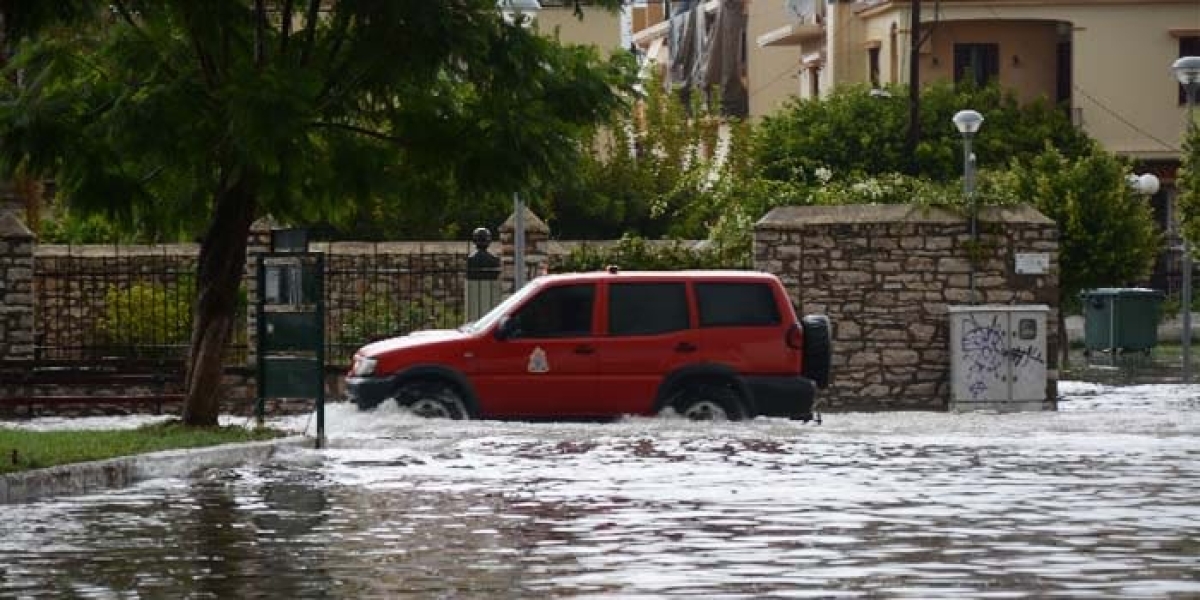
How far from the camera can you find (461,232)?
2264 inches

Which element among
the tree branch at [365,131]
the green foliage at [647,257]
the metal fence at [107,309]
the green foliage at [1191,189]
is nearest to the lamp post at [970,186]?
the green foliage at [647,257]

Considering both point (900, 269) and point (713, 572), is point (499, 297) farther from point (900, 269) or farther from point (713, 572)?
point (713, 572)

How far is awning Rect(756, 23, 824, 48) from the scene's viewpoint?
85.1 metres

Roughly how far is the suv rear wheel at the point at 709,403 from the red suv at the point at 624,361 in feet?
0.03

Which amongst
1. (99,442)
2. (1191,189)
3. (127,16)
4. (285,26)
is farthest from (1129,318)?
(99,442)

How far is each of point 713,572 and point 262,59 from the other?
14.0 m

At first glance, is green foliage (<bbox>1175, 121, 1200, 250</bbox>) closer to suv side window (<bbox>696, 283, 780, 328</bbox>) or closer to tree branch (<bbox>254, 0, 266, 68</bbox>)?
suv side window (<bbox>696, 283, 780, 328</bbox>)

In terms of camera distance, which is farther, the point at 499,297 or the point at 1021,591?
the point at 499,297

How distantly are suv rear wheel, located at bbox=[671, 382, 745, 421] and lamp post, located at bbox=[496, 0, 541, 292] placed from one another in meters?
2.62

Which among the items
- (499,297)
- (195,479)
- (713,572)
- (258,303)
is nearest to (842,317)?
(499,297)

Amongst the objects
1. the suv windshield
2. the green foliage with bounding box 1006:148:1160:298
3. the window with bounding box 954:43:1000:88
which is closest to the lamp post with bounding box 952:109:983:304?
the suv windshield

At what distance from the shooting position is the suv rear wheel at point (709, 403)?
94.5 ft

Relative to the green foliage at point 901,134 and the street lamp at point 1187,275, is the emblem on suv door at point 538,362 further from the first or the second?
the green foliage at point 901,134

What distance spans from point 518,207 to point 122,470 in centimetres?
1239
